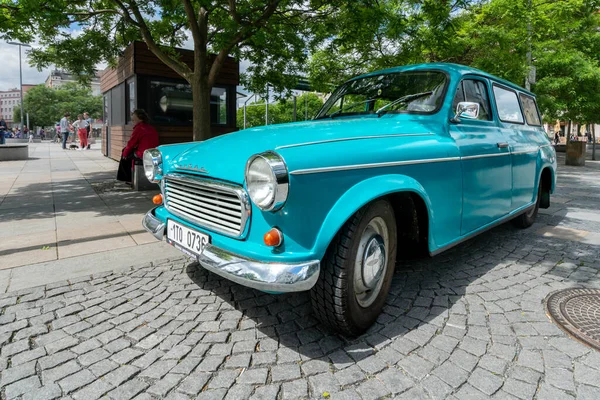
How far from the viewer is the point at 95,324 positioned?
2.71 metres

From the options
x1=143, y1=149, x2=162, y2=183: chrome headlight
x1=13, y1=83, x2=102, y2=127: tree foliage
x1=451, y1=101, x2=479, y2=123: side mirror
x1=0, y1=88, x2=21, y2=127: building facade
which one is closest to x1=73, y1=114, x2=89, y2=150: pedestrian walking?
x1=143, y1=149, x2=162, y2=183: chrome headlight

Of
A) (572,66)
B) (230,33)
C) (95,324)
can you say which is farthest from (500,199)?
(572,66)

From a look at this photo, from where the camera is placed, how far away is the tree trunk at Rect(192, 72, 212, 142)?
7414mm

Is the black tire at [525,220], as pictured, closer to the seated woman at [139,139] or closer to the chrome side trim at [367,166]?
the chrome side trim at [367,166]

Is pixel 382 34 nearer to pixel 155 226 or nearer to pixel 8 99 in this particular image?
pixel 155 226

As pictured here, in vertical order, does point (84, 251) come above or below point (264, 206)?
below

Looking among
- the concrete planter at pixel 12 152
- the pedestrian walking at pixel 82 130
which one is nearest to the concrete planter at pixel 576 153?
the concrete planter at pixel 12 152

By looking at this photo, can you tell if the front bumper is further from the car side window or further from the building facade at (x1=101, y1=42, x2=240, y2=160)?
the building facade at (x1=101, y1=42, x2=240, y2=160)

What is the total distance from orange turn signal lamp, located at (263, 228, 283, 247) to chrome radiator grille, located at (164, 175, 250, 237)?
0.72ft

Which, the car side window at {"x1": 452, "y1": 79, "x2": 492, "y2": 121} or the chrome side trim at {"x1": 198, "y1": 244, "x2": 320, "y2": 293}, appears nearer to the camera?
the chrome side trim at {"x1": 198, "y1": 244, "x2": 320, "y2": 293}

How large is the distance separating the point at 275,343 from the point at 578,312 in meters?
2.20

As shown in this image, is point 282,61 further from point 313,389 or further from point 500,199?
point 313,389

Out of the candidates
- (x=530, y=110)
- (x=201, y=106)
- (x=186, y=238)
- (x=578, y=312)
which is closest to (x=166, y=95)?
(x=201, y=106)

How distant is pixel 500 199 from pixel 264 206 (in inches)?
107
